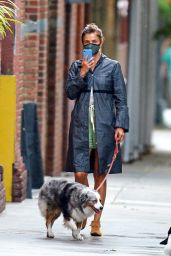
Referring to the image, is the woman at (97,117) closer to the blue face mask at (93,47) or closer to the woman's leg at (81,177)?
the woman's leg at (81,177)

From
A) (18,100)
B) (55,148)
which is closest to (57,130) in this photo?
(55,148)

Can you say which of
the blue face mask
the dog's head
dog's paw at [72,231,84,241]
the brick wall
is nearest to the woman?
the blue face mask

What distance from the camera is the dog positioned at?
12591 mm

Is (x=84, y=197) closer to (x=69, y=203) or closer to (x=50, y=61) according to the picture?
(x=69, y=203)

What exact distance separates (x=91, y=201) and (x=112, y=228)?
1802 millimetres

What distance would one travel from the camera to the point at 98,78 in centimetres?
1342

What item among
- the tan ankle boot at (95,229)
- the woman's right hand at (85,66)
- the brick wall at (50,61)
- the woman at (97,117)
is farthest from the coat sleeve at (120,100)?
the brick wall at (50,61)

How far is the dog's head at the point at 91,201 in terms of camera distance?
12.5 meters

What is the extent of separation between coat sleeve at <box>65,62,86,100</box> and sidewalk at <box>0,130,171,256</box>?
4.48 feet

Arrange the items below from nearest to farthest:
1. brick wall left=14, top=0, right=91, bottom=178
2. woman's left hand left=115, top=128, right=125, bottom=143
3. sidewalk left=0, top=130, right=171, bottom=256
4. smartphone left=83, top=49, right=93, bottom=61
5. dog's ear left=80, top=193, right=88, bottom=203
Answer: sidewalk left=0, top=130, right=171, bottom=256 < dog's ear left=80, top=193, right=88, bottom=203 < smartphone left=83, top=49, right=93, bottom=61 < woman's left hand left=115, top=128, right=125, bottom=143 < brick wall left=14, top=0, right=91, bottom=178

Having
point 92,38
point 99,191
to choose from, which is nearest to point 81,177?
point 99,191

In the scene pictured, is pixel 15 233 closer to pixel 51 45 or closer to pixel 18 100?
pixel 18 100

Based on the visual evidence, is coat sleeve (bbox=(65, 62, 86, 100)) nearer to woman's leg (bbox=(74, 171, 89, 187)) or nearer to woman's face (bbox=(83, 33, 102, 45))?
woman's face (bbox=(83, 33, 102, 45))

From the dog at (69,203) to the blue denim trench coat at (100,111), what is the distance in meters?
0.46
